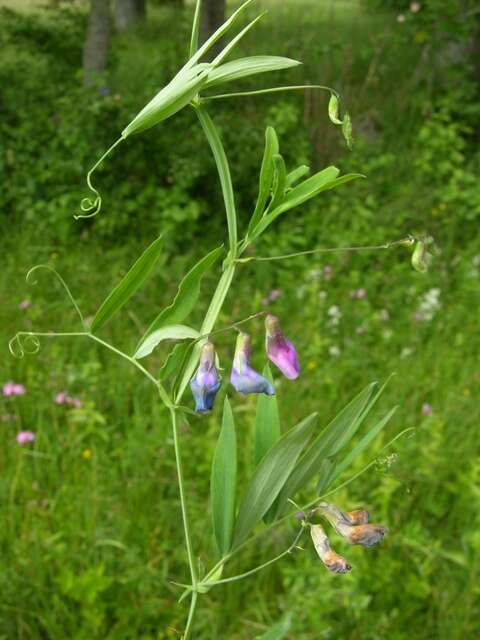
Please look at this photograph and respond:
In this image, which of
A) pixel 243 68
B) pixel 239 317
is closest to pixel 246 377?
pixel 243 68

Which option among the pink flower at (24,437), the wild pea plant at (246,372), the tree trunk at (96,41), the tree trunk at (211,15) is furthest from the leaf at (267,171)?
the tree trunk at (211,15)

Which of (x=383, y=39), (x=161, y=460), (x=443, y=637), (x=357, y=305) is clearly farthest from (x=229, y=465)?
(x=383, y=39)

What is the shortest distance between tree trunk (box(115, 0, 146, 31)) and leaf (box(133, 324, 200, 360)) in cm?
664

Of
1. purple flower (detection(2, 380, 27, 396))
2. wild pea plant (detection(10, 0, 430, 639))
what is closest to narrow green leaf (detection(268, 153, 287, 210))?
wild pea plant (detection(10, 0, 430, 639))

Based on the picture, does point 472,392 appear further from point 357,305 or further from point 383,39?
point 383,39

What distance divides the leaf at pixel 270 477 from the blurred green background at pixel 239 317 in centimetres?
11

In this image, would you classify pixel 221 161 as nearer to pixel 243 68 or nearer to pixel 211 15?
pixel 243 68

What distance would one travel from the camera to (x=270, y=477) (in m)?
0.64

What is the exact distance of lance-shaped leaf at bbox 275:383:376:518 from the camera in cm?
64

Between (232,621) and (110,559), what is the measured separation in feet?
0.85

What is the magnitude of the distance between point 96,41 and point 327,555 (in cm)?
330

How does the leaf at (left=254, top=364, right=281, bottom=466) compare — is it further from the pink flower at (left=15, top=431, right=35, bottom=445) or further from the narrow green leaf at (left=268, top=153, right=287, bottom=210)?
the pink flower at (left=15, top=431, right=35, bottom=445)

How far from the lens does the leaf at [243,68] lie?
56 centimetres

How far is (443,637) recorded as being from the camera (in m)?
1.54
